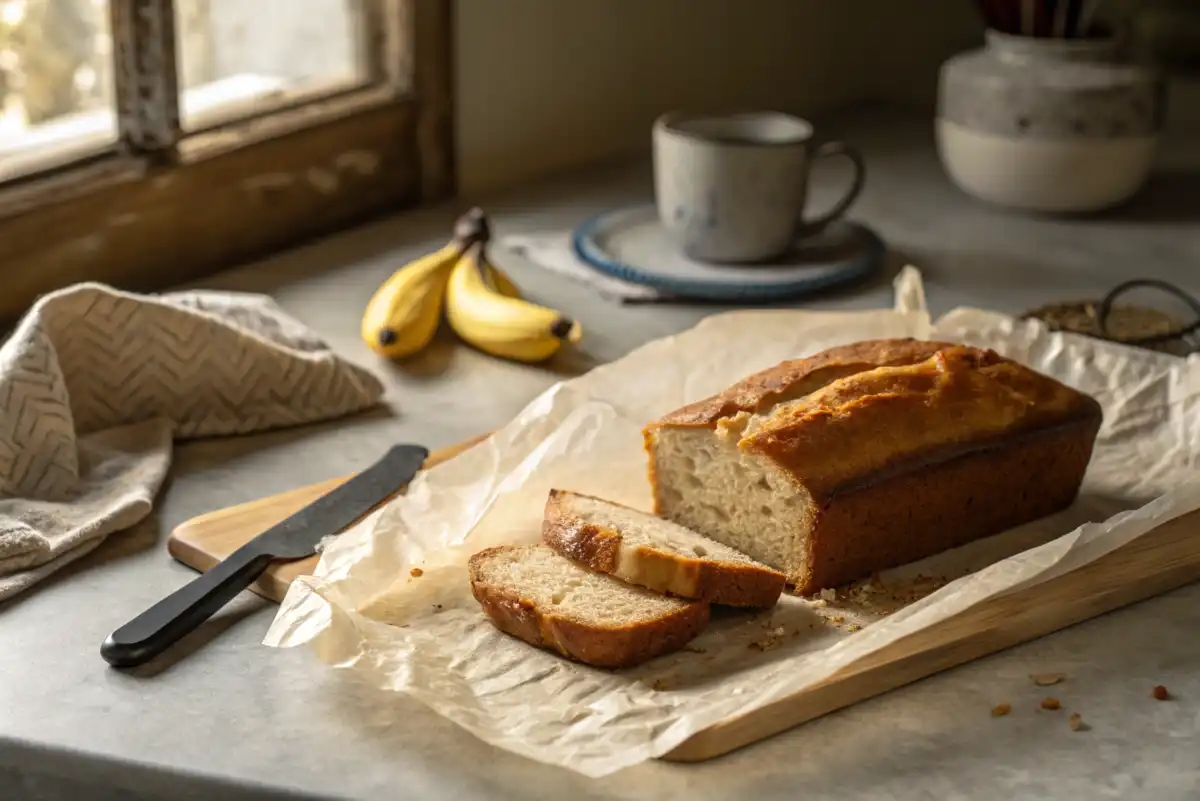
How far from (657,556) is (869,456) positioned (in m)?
0.21

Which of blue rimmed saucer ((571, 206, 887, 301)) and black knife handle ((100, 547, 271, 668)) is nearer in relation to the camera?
black knife handle ((100, 547, 271, 668))

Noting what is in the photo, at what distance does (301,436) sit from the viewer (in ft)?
4.66

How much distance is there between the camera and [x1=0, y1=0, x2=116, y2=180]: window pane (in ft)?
5.08

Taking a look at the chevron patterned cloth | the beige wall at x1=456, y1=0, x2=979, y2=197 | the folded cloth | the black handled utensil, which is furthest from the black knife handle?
the beige wall at x1=456, y1=0, x2=979, y2=197

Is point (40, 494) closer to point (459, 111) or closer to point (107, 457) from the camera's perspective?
point (107, 457)

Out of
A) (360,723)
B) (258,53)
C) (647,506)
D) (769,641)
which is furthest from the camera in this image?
(258,53)

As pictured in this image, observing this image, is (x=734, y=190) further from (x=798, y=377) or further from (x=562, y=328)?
(x=798, y=377)

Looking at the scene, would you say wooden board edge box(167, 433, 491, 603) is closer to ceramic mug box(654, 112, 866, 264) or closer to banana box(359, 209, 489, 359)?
banana box(359, 209, 489, 359)

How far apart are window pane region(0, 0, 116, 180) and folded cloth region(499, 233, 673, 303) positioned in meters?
0.55

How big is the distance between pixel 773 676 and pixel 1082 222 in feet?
4.64

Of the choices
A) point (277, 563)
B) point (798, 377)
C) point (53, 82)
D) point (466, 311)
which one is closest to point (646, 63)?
point (466, 311)

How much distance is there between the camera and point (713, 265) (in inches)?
74.7

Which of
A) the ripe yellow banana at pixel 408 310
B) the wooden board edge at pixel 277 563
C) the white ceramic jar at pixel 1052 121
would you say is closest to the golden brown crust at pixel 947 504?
the wooden board edge at pixel 277 563

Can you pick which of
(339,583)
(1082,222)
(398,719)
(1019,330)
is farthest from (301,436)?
(1082,222)
